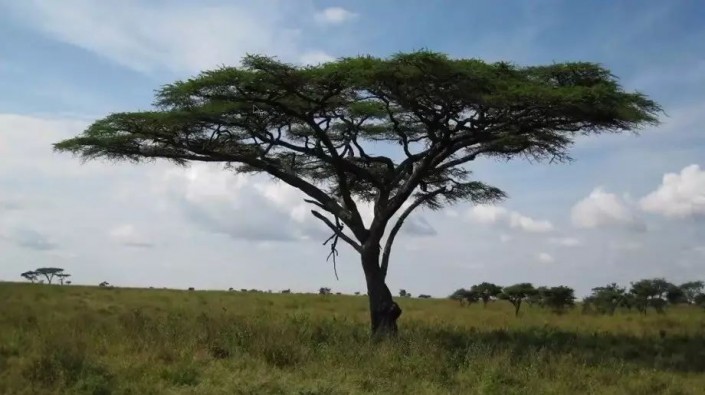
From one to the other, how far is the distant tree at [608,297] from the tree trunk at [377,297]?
19758 mm

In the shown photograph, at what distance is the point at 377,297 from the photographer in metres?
15.9

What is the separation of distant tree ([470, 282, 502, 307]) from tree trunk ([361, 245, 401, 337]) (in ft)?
67.8

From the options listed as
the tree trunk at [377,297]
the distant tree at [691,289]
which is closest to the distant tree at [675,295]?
the distant tree at [691,289]

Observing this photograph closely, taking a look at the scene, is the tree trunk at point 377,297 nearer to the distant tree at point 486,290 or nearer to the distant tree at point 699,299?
the distant tree at point 486,290

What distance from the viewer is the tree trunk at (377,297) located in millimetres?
15578

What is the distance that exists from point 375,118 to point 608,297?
2394 centimetres

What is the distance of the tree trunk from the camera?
51.1ft

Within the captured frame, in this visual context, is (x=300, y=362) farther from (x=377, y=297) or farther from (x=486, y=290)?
(x=486, y=290)

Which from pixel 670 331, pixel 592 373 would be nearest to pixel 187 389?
pixel 592 373

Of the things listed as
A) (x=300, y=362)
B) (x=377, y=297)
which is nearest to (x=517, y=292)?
(x=377, y=297)

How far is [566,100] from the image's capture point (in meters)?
14.1

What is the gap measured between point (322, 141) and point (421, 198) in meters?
2.74

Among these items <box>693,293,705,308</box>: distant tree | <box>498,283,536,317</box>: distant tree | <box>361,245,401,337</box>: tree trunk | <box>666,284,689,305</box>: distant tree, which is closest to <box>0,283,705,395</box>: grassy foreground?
<box>361,245,401,337</box>: tree trunk

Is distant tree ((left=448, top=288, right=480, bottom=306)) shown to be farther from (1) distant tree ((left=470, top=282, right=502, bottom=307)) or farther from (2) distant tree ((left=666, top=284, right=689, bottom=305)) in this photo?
(2) distant tree ((left=666, top=284, right=689, bottom=305))
